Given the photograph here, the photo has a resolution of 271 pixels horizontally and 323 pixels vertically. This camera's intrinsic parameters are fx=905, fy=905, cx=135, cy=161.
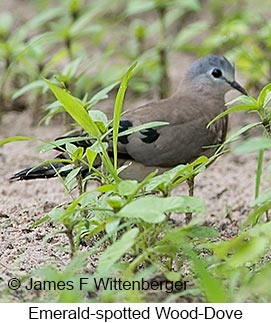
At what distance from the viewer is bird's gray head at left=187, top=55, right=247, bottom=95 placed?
4562mm

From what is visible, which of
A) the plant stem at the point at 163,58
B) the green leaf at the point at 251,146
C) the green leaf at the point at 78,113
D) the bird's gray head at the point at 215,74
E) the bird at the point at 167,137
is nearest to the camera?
the green leaf at the point at 251,146

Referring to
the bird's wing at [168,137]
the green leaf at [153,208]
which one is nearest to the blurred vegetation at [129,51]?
the bird's wing at [168,137]

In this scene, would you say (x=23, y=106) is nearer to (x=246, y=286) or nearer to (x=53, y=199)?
(x=53, y=199)

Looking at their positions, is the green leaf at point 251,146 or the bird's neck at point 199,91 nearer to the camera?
the green leaf at point 251,146

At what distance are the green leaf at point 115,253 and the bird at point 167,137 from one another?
114 centimetres

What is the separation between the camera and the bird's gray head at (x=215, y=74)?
15.0 feet

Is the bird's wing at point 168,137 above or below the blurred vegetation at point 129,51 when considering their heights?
below

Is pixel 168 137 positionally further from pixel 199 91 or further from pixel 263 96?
pixel 263 96

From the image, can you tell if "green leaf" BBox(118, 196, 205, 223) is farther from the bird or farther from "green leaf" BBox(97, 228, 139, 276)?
the bird

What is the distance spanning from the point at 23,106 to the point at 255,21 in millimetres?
1526

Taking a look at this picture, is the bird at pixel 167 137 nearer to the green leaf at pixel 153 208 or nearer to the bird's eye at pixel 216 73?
the bird's eye at pixel 216 73

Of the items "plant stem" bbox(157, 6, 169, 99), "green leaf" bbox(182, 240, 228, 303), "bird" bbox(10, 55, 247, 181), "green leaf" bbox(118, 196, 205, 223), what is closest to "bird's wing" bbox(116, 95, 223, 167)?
"bird" bbox(10, 55, 247, 181)

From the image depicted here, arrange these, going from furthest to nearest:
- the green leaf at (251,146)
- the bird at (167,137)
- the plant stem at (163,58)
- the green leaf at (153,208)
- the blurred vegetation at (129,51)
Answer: the plant stem at (163,58), the blurred vegetation at (129,51), the bird at (167,137), the green leaf at (153,208), the green leaf at (251,146)
